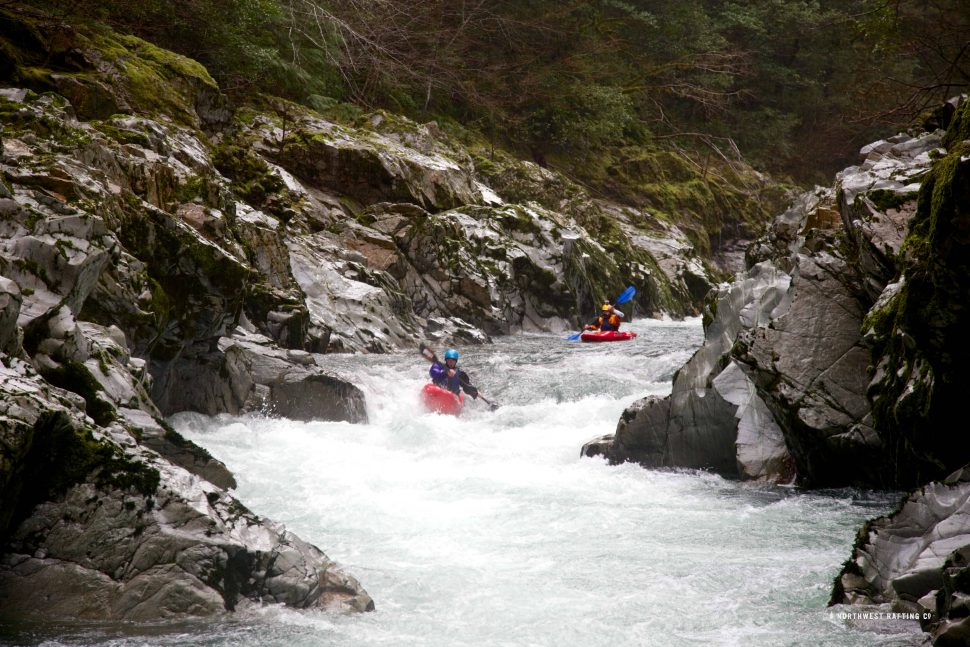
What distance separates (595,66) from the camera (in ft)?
86.5

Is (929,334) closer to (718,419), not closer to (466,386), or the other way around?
(718,419)

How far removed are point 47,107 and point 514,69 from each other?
58.8 ft

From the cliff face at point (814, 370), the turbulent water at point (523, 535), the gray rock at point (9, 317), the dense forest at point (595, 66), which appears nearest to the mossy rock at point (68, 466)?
the gray rock at point (9, 317)

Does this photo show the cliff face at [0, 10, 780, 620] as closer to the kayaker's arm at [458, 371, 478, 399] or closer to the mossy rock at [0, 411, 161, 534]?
the mossy rock at [0, 411, 161, 534]

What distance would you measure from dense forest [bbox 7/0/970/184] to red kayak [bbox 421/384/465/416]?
7681 millimetres

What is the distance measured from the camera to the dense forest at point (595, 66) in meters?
16.8

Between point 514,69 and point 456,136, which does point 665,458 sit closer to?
point 456,136

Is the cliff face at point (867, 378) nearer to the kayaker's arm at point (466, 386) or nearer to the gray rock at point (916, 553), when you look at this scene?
the gray rock at point (916, 553)

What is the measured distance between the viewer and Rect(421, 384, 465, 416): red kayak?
986 cm

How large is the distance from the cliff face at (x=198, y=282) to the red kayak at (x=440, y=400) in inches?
31.9

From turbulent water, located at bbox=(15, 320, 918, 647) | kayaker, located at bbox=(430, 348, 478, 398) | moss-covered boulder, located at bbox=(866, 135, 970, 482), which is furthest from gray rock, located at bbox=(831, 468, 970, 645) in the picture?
kayaker, located at bbox=(430, 348, 478, 398)

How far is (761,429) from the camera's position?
299 inches

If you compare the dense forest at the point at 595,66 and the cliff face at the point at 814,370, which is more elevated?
the dense forest at the point at 595,66

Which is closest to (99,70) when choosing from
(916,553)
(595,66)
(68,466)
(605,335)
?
(605,335)
